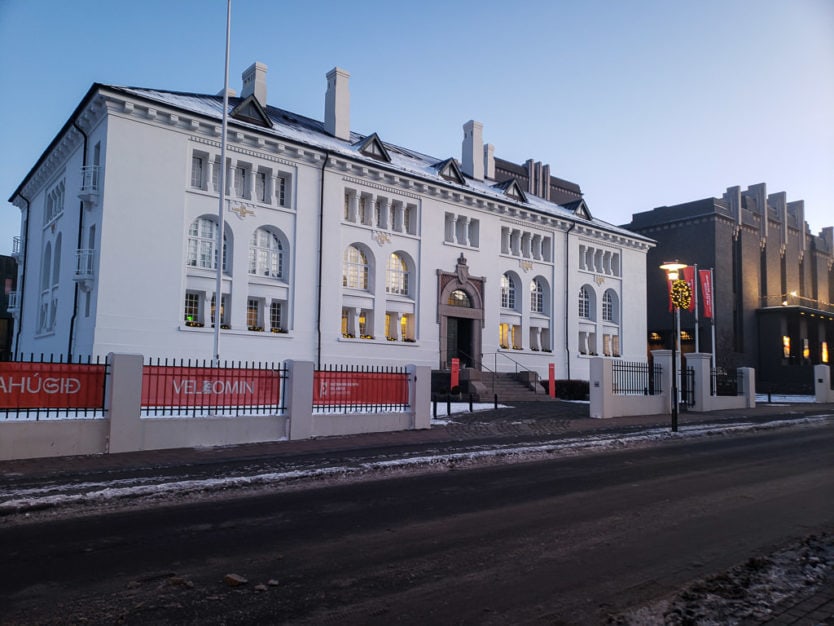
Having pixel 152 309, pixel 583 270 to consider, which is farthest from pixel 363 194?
pixel 583 270

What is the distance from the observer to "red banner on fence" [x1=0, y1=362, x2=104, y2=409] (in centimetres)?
1176

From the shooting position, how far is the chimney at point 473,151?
40.5 m

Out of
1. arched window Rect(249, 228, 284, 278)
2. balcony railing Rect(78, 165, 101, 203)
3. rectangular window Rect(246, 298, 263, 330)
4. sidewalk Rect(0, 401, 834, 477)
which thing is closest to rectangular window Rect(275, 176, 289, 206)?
arched window Rect(249, 228, 284, 278)

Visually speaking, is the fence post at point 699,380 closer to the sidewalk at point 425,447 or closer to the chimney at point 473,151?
the sidewalk at point 425,447

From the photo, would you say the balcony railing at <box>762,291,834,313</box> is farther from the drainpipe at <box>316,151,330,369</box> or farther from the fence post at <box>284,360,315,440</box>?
the fence post at <box>284,360,315,440</box>

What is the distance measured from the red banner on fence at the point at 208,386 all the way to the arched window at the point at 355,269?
14.9 meters

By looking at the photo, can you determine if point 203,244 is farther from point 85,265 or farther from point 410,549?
point 410,549

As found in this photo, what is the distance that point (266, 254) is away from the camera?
27406mm

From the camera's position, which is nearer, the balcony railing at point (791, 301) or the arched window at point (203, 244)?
the arched window at point (203, 244)

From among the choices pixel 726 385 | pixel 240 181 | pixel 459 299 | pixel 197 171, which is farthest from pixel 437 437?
pixel 726 385

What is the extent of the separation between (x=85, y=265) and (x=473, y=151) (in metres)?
25.2

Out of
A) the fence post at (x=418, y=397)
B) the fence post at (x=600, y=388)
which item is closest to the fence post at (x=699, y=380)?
the fence post at (x=600, y=388)

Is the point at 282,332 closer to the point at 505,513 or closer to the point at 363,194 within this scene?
the point at 363,194

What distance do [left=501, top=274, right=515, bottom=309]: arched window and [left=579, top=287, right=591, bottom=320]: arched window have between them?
594cm
